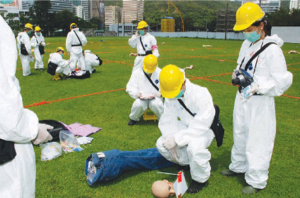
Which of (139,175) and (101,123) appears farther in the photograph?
(101,123)

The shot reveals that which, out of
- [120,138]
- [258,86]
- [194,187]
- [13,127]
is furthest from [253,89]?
[120,138]

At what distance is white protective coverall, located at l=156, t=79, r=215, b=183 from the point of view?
3283 mm

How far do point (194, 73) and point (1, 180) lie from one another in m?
10.9

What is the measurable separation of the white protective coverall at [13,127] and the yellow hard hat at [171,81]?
5.82 feet

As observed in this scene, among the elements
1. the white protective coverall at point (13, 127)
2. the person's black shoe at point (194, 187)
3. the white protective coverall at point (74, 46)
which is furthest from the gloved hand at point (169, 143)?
the white protective coverall at point (74, 46)

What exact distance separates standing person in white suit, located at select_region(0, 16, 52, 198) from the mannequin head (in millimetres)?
1677

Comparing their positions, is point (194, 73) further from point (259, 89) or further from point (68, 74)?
point (259, 89)

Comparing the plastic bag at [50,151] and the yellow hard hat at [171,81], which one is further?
the plastic bag at [50,151]

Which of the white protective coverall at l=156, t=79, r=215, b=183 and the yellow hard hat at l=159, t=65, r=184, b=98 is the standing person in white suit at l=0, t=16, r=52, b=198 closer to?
the yellow hard hat at l=159, t=65, r=184, b=98

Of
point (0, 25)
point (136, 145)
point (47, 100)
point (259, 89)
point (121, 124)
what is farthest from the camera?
point (47, 100)

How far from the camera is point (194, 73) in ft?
39.7

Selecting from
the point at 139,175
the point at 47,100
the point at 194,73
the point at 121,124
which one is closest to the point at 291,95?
the point at 194,73

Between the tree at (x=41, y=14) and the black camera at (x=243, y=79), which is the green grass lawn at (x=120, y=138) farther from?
the tree at (x=41, y=14)

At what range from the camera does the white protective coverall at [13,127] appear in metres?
1.64
